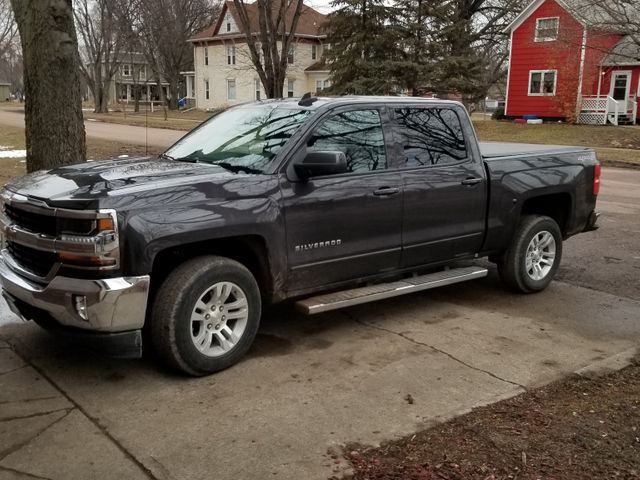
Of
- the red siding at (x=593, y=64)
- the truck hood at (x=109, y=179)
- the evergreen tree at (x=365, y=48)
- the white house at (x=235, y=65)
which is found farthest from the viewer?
the white house at (x=235, y=65)

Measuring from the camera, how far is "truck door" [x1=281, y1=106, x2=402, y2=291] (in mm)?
4773

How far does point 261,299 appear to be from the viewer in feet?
15.9

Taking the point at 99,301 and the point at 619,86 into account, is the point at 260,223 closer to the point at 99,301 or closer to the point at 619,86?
the point at 99,301

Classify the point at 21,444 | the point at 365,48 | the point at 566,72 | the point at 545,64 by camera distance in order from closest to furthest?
1. the point at 21,444
2. the point at 365,48
3. the point at 566,72
4. the point at 545,64

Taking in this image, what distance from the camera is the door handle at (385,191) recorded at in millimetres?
5184

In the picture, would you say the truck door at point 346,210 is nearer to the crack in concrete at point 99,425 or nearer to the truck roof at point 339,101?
the truck roof at point 339,101

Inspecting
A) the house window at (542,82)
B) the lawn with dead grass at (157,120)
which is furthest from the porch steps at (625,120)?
the lawn with dead grass at (157,120)

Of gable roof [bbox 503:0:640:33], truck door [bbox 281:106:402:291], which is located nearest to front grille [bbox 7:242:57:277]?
truck door [bbox 281:106:402:291]

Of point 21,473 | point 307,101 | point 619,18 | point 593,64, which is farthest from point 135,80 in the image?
point 21,473

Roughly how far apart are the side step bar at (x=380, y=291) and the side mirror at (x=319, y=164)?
0.94 meters

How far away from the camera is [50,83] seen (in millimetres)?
6809

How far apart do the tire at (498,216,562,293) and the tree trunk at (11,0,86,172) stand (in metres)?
4.66

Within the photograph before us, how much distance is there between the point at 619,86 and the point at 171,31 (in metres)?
38.2

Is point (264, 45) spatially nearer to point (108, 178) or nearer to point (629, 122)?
point (108, 178)
